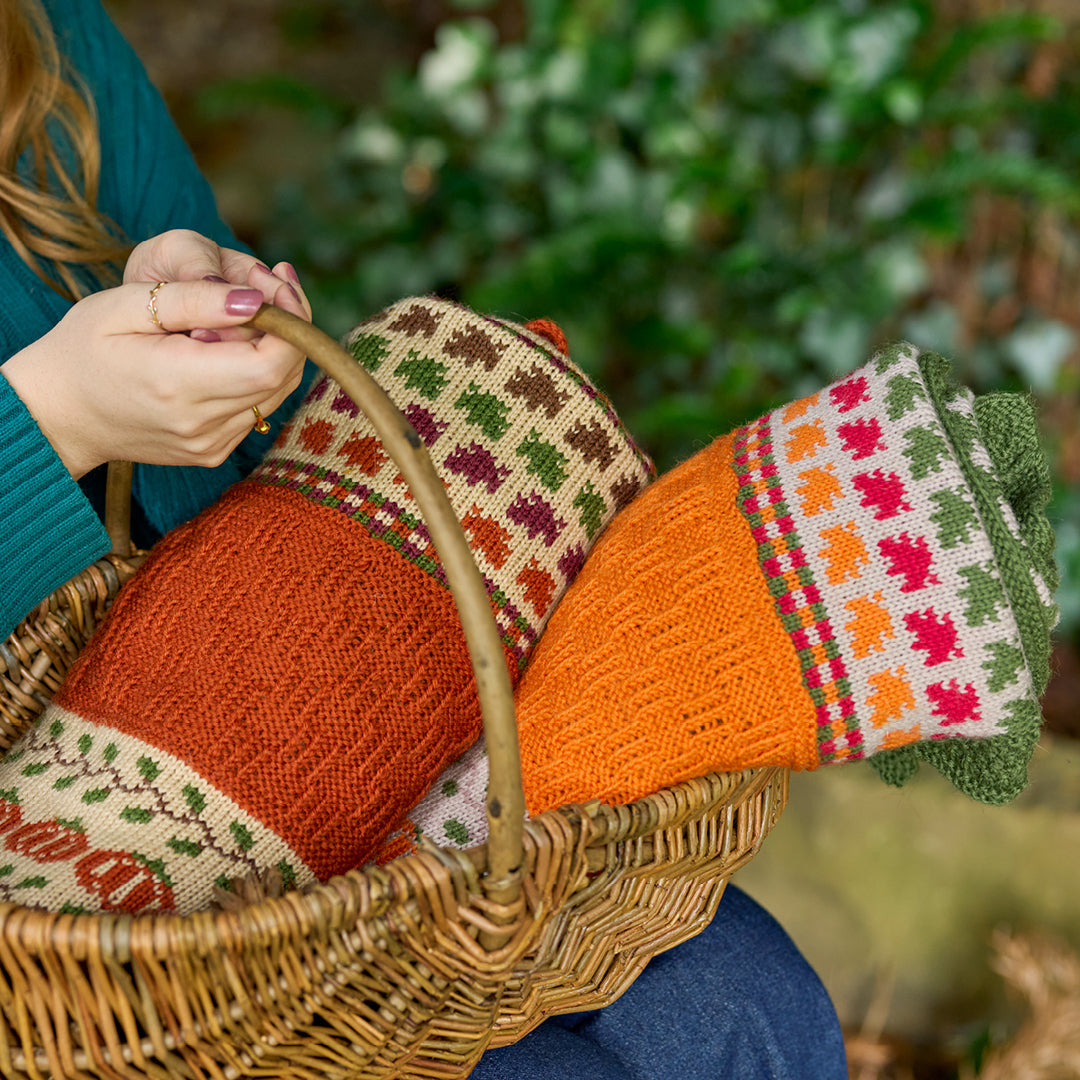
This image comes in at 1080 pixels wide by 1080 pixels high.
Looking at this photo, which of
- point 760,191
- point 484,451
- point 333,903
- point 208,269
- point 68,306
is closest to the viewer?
point 333,903

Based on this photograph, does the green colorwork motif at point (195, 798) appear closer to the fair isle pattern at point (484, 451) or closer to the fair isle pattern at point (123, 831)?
the fair isle pattern at point (123, 831)

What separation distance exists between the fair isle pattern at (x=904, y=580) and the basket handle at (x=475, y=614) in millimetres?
217

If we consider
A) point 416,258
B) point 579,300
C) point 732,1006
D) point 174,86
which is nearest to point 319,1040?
point 732,1006

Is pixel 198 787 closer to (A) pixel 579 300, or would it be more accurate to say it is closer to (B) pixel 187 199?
(B) pixel 187 199

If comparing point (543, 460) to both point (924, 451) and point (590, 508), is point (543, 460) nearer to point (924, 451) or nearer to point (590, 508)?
point (590, 508)

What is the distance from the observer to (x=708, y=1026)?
742mm

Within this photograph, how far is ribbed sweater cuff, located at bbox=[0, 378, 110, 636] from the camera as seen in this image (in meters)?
0.59

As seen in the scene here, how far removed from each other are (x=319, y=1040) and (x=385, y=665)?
0.73 ft

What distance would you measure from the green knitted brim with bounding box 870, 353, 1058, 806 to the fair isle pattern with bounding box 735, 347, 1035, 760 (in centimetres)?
1

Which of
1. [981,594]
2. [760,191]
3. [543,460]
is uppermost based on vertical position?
[543,460]

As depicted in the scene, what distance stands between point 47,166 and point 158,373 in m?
0.43

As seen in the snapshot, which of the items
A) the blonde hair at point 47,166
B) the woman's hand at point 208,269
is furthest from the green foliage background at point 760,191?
the woman's hand at point 208,269

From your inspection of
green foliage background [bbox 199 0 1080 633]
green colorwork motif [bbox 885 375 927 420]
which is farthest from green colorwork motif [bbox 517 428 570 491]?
green foliage background [bbox 199 0 1080 633]

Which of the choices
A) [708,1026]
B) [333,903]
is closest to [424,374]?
[333,903]
